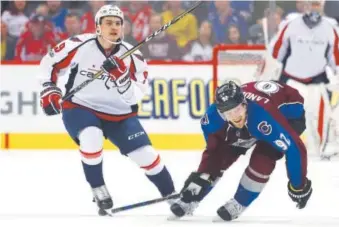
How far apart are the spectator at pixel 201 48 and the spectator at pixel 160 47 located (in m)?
0.10

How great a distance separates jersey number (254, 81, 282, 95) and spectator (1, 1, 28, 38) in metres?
4.52

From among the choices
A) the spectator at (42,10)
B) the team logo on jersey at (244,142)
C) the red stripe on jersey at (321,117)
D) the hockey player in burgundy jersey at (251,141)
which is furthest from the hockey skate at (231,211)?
the spectator at (42,10)

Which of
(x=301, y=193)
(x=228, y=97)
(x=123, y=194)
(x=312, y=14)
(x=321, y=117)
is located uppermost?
(x=228, y=97)

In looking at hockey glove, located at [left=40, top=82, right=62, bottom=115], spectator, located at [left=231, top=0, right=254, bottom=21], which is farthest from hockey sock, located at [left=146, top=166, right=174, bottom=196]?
spectator, located at [left=231, top=0, right=254, bottom=21]

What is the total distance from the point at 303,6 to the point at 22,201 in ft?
12.5

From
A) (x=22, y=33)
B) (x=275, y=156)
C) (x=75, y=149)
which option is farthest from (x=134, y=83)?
(x=22, y=33)

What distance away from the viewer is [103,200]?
196 inches

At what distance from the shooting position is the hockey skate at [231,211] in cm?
476

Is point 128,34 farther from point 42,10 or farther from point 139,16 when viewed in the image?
point 42,10

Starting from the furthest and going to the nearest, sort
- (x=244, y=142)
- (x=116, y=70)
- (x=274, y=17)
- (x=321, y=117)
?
(x=274, y=17) < (x=321, y=117) < (x=116, y=70) < (x=244, y=142)

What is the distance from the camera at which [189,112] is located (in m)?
8.77

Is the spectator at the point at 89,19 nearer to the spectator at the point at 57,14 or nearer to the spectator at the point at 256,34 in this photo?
the spectator at the point at 57,14

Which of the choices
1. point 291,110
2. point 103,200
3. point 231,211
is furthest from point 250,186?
point 103,200

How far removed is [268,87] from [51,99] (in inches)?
40.3
